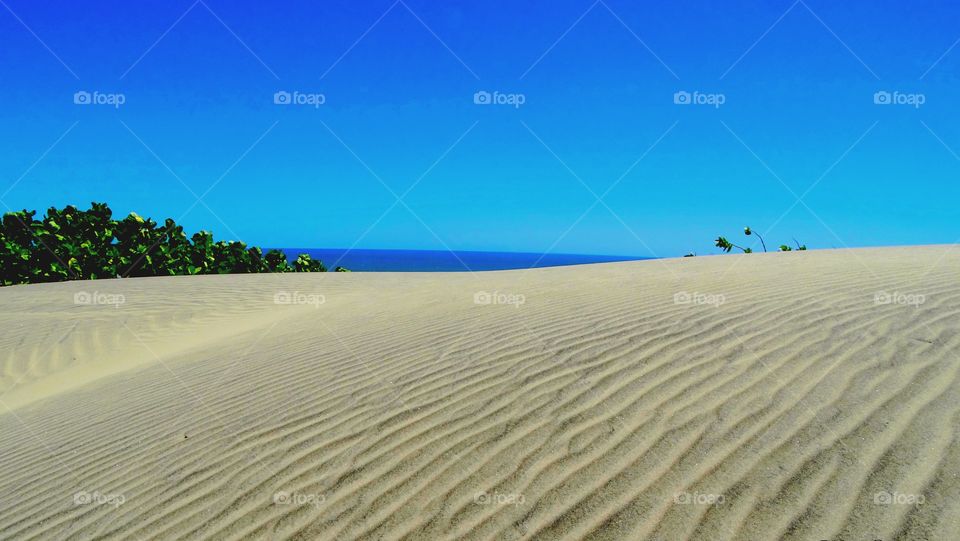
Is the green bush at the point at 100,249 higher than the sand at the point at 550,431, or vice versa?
the green bush at the point at 100,249

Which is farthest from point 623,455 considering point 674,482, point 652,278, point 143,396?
point 652,278

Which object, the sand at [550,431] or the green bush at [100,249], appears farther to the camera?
the green bush at [100,249]

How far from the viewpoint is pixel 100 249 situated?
20297 mm

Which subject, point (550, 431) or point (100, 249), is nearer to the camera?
point (550, 431)

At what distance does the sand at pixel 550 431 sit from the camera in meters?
2.55

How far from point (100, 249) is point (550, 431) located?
21747mm

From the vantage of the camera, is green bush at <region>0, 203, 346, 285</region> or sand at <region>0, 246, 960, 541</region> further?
green bush at <region>0, 203, 346, 285</region>

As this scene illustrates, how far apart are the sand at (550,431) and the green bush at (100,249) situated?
1509cm

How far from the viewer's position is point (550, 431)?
3.30m

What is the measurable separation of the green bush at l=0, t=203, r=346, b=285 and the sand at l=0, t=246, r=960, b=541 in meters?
15.1

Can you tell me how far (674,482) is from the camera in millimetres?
2680

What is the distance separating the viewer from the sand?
255 centimetres

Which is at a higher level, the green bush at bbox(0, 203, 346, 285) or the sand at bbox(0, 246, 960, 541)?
the green bush at bbox(0, 203, 346, 285)

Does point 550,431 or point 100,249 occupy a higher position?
point 100,249
